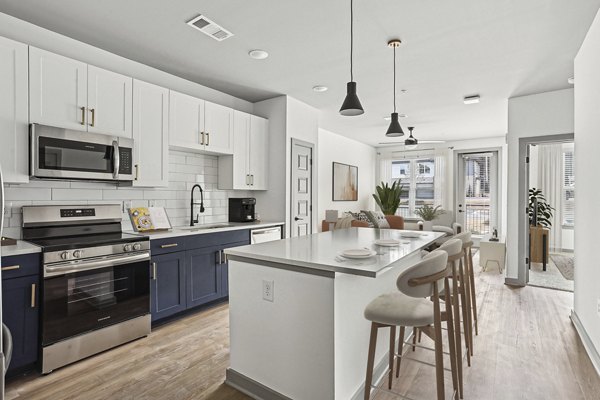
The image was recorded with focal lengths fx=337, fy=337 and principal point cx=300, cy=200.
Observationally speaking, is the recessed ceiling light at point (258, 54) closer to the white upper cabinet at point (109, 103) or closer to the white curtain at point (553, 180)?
the white upper cabinet at point (109, 103)

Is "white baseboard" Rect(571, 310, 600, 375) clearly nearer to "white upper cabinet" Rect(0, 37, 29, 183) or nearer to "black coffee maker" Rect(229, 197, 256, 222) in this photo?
"black coffee maker" Rect(229, 197, 256, 222)

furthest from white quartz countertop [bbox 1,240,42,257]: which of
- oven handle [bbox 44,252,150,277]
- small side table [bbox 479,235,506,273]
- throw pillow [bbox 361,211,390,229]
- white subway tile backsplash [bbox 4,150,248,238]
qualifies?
small side table [bbox 479,235,506,273]

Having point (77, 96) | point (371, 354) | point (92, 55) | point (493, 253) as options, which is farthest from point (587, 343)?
point (92, 55)

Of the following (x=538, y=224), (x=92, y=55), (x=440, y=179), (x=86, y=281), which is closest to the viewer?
(x=86, y=281)

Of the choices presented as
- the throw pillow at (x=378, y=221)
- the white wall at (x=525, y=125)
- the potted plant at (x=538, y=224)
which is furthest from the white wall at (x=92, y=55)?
the potted plant at (x=538, y=224)

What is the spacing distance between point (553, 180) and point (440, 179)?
2303 millimetres

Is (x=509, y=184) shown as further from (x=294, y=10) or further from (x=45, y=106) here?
(x=45, y=106)

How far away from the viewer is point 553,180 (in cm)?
686

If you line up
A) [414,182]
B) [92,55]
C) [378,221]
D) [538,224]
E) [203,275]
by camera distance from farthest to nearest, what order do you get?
1. [414,182]
2. [378,221]
3. [538,224]
4. [203,275]
5. [92,55]

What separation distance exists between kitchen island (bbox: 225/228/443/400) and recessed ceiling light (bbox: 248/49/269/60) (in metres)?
2.03

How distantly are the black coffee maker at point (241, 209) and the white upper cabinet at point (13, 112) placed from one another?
7.54 feet

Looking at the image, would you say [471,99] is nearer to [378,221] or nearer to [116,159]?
[378,221]

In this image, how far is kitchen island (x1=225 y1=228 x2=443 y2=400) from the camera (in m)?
1.82

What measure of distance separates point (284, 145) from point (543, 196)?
569 cm
